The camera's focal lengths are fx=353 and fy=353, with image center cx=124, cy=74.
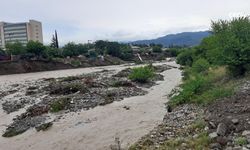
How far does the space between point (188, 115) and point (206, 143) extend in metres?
7.89

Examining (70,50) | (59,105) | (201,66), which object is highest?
(70,50)

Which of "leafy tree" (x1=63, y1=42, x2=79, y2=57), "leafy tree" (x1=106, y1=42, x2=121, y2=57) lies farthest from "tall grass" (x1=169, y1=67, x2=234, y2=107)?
"leafy tree" (x1=106, y1=42, x2=121, y2=57)

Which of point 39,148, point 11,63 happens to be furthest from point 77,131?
point 11,63

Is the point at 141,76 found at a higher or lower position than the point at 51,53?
lower

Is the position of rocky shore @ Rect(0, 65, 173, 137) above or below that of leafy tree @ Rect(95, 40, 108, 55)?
below

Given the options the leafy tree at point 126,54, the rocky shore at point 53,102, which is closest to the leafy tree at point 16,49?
the leafy tree at point 126,54

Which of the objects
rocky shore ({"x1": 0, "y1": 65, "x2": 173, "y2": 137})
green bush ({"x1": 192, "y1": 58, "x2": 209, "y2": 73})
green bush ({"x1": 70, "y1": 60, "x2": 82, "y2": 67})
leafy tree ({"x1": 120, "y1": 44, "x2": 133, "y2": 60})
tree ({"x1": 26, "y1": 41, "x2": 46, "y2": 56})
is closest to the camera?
rocky shore ({"x1": 0, "y1": 65, "x2": 173, "y2": 137})

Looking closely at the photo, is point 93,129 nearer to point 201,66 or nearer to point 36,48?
point 201,66

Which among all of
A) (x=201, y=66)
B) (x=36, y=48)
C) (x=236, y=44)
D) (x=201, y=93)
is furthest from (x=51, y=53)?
(x=201, y=93)

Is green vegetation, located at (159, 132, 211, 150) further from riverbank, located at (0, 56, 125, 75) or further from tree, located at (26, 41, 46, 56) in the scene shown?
tree, located at (26, 41, 46, 56)

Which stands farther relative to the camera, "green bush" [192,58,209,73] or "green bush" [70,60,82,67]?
"green bush" [70,60,82,67]

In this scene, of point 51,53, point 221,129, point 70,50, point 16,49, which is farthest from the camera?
point 70,50

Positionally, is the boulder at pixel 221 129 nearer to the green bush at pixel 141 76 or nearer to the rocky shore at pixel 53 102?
the rocky shore at pixel 53 102

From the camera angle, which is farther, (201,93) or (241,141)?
(201,93)
